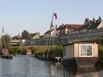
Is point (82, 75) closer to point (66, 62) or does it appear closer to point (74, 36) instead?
point (66, 62)

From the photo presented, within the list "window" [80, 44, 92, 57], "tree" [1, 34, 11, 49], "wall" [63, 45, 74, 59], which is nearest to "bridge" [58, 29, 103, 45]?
"tree" [1, 34, 11, 49]

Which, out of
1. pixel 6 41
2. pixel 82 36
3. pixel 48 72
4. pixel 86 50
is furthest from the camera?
pixel 6 41

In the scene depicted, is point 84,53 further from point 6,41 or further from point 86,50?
point 6,41

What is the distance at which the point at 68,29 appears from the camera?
169 m

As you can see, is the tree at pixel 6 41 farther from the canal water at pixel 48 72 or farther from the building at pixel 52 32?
the canal water at pixel 48 72

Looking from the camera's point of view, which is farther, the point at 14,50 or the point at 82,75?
the point at 14,50

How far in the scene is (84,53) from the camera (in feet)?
190

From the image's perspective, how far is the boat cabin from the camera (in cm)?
5703

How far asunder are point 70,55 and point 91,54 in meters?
4.05

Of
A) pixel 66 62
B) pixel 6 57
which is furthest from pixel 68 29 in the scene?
pixel 66 62

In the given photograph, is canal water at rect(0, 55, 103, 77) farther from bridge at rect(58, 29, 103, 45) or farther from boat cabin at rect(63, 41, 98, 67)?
bridge at rect(58, 29, 103, 45)

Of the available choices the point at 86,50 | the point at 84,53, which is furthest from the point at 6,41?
the point at 84,53

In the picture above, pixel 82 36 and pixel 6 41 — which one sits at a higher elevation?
pixel 82 36

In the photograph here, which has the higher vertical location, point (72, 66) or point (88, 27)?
point (88, 27)
